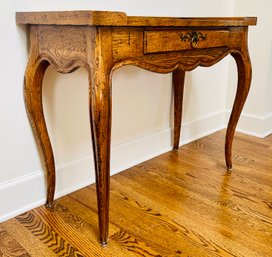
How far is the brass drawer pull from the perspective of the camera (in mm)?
1158

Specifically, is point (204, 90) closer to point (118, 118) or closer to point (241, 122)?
point (241, 122)

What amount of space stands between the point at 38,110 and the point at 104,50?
0.44 m

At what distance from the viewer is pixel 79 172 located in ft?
4.92

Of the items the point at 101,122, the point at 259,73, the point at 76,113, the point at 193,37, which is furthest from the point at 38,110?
the point at 259,73

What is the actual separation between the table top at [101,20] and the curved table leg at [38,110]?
0.16 metres

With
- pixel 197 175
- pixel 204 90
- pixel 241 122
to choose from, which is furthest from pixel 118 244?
pixel 241 122

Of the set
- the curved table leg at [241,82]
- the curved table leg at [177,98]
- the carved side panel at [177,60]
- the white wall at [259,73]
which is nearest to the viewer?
the carved side panel at [177,60]

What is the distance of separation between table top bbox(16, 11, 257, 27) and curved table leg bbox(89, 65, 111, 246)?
0.13 metres

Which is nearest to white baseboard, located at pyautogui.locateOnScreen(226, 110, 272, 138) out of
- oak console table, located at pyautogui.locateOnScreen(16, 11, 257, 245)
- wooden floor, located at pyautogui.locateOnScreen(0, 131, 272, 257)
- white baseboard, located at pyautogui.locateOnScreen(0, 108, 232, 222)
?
white baseboard, located at pyautogui.locateOnScreen(0, 108, 232, 222)

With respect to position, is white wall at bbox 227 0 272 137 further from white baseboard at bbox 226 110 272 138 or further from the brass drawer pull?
the brass drawer pull

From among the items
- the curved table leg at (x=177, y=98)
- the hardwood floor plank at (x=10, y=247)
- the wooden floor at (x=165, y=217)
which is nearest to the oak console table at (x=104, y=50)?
the wooden floor at (x=165, y=217)

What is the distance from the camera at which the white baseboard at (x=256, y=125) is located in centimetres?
221

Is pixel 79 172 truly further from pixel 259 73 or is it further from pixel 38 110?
pixel 259 73

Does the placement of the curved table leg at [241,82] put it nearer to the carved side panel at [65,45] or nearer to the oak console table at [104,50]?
the oak console table at [104,50]
